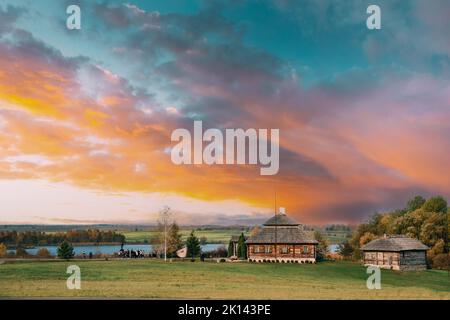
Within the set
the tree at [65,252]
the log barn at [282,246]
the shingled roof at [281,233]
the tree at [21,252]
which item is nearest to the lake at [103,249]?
the tree at [21,252]

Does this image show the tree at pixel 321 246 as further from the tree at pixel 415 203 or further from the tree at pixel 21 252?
the tree at pixel 21 252

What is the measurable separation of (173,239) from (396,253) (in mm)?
26250

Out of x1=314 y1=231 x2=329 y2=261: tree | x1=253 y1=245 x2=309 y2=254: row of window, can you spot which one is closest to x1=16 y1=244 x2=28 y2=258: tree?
x1=253 y1=245 x2=309 y2=254: row of window

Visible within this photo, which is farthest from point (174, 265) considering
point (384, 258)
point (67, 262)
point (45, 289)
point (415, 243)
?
point (415, 243)

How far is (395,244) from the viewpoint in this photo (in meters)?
62.0

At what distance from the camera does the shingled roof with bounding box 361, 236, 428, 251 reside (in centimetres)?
6178

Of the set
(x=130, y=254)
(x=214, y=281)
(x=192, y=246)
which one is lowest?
(x=214, y=281)

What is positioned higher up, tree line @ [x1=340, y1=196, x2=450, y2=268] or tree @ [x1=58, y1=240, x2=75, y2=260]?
tree line @ [x1=340, y1=196, x2=450, y2=268]

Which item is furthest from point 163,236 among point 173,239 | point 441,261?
point 441,261

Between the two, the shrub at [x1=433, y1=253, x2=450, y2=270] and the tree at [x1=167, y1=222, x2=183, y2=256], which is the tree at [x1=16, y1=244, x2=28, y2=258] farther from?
the shrub at [x1=433, y1=253, x2=450, y2=270]

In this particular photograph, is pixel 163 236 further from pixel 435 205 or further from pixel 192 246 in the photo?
pixel 435 205

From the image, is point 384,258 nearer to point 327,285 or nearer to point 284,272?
point 284,272

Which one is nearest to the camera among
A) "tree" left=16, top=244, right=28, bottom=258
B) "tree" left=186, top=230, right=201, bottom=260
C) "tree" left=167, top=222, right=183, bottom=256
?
"tree" left=16, top=244, right=28, bottom=258

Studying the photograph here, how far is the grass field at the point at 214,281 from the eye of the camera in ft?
133
